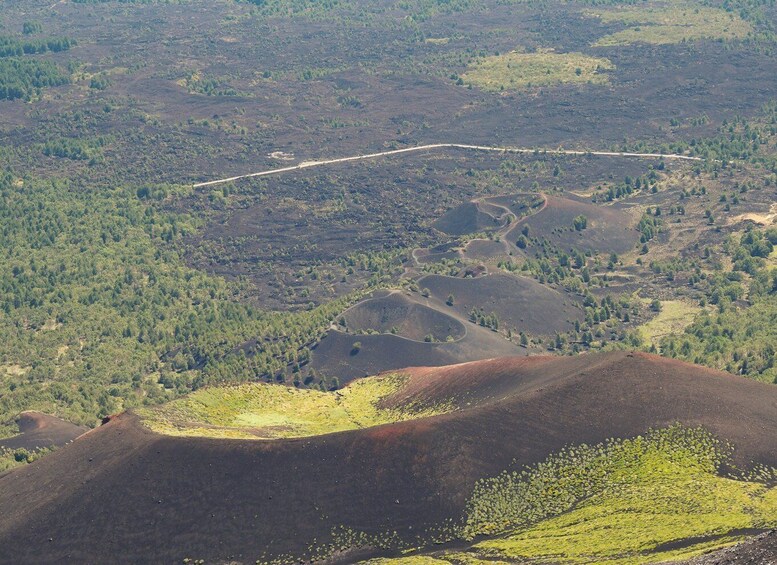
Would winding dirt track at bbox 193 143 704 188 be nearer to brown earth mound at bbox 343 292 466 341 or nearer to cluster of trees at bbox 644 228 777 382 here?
cluster of trees at bbox 644 228 777 382

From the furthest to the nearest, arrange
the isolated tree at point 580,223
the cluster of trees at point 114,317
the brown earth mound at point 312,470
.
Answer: the isolated tree at point 580,223 → the cluster of trees at point 114,317 → the brown earth mound at point 312,470

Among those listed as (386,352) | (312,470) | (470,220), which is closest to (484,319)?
(386,352)

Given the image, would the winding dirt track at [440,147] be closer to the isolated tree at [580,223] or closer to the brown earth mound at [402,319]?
the isolated tree at [580,223]

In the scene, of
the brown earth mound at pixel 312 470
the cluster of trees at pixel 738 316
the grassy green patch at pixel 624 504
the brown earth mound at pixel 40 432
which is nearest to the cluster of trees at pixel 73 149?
the cluster of trees at pixel 738 316

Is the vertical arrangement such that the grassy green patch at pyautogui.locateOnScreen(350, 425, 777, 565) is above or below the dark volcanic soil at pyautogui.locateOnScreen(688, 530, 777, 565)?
below

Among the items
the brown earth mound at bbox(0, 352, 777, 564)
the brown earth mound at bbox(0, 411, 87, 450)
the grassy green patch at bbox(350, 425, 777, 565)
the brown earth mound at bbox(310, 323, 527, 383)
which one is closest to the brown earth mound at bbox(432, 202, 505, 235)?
the brown earth mound at bbox(310, 323, 527, 383)
